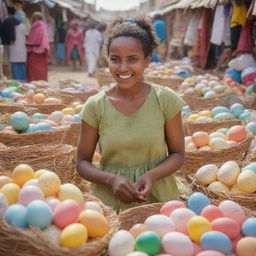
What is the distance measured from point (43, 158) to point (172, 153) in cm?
113

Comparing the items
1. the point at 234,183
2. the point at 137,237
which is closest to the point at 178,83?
the point at 234,183

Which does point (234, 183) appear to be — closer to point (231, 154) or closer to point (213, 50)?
point (231, 154)

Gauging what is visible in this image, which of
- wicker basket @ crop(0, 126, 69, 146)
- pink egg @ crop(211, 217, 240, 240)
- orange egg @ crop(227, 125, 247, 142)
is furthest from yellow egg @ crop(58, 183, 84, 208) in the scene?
orange egg @ crop(227, 125, 247, 142)

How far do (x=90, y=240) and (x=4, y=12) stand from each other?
9.15m

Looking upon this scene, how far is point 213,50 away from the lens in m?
11.1

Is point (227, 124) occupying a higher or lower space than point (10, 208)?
lower

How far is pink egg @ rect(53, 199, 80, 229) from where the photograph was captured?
1.65 metres

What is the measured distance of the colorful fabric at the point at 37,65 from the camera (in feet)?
32.4

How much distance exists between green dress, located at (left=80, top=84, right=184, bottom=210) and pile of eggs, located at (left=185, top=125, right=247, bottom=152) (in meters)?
1.49

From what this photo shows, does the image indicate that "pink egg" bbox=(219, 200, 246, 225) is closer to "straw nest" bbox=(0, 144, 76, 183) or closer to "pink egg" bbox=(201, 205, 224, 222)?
"pink egg" bbox=(201, 205, 224, 222)

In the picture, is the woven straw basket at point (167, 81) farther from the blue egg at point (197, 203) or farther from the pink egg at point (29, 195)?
the pink egg at point (29, 195)

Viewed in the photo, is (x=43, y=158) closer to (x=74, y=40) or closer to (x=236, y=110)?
(x=236, y=110)

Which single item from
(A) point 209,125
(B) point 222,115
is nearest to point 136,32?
(A) point 209,125

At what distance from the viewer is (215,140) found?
380 centimetres
